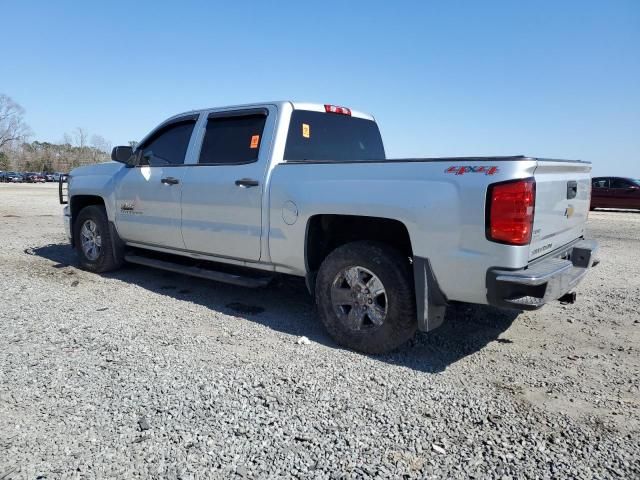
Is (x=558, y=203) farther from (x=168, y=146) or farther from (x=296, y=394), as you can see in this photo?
(x=168, y=146)

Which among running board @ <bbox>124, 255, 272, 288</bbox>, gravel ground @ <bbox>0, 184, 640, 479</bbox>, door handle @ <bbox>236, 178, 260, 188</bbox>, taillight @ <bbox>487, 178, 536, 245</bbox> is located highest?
door handle @ <bbox>236, 178, 260, 188</bbox>

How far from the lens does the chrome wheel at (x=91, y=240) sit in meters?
6.56

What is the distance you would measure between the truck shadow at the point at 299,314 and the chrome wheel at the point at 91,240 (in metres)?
0.37

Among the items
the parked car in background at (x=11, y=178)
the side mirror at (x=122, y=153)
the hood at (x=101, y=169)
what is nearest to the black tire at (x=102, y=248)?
the hood at (x=101, y=169)

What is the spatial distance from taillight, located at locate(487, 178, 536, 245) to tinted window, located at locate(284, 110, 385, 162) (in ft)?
6.69

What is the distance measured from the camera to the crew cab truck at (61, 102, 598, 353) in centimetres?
326

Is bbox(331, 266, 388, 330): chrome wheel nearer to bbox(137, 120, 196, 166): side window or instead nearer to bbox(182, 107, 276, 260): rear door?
bbox(182, 107, 276, 260): rear door

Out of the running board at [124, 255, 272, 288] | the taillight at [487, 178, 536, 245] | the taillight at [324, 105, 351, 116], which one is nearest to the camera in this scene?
the taillight at [487, 178, 536, 245]

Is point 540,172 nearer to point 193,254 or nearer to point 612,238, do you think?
point 193,254

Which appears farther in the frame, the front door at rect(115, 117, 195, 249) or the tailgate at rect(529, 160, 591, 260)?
the front door at rect(115, 117, 195, 249)

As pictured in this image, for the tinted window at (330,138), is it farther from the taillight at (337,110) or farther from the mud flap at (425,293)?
the mud flap at (425,293)

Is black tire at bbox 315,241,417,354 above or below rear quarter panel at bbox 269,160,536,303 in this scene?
below

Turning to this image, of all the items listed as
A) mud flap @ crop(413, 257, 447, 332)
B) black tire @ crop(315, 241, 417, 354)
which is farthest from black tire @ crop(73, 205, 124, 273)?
mud flap @ crop(413, 257, 447, 332)

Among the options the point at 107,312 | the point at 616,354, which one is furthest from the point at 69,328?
the point at 616,354
